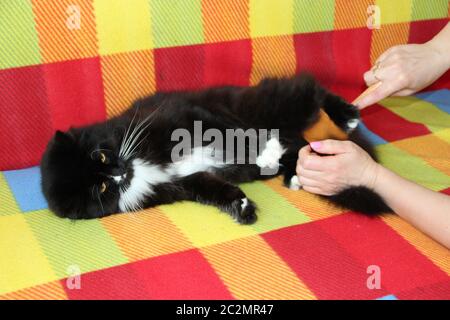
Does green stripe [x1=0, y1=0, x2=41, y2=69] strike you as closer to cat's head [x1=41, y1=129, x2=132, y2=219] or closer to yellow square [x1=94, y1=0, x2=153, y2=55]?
yellow square [x1=94, y1=0, x2=153, y2=55]

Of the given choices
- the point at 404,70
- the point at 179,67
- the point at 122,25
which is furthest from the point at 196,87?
the point at 404,70

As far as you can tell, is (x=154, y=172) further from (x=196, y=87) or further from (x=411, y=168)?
(x=411, y=168)

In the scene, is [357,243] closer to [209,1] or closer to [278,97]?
[278,97]

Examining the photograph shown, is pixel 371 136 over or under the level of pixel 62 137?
under

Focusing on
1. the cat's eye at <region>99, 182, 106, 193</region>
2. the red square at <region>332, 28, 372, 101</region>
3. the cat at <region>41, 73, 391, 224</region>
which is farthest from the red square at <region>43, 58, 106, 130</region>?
the red square at <region>332, 28, 372, 101</region>

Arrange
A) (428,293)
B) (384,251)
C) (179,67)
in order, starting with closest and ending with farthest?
(428,293)
(384,251)
(179,67)

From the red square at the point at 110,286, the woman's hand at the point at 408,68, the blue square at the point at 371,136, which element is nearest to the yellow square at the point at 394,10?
the woman's hand at the point at 408,68

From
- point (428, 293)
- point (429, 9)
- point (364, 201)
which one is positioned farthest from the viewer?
point (429, 9)

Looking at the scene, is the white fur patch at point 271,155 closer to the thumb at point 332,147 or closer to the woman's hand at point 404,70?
the thumb at point 332,147

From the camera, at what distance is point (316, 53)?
181 cm

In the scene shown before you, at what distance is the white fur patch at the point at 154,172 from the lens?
53.2 inches

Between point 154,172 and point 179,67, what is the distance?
0.42 metres

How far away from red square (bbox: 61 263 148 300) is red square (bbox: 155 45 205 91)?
74 centimetres
